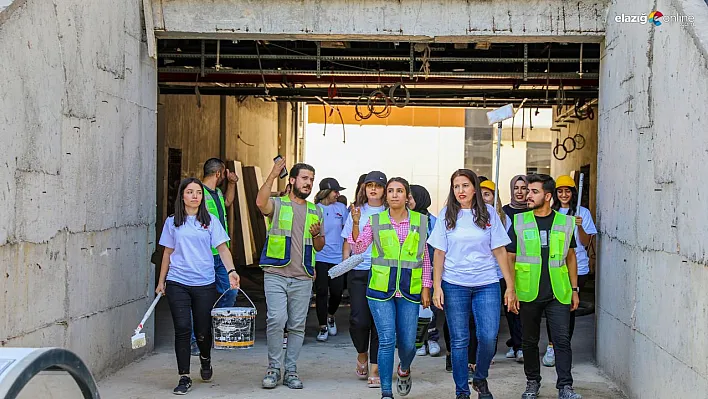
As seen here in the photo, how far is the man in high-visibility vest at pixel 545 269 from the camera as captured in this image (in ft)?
21.4

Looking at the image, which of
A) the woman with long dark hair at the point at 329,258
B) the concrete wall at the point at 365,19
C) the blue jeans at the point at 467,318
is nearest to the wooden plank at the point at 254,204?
the woman with long dark hair at the point at 329,258

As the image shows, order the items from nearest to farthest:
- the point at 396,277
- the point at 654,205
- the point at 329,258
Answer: the point at 654,205 < the point at 396,277 < the point at 329,258

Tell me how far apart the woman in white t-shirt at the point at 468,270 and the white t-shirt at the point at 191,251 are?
1790mm

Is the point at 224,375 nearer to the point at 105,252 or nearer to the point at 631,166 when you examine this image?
the point at 105,252

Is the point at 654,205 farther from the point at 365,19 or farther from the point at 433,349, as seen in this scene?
the point at 365,19

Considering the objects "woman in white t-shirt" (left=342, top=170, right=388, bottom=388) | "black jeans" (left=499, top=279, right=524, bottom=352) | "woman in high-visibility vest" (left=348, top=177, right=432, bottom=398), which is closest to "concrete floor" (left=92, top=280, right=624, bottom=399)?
"black jeans" (left=499, top=279, right=524, bottom=352)

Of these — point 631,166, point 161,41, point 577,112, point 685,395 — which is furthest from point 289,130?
point 685,395

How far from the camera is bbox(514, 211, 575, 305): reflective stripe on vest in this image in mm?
6520

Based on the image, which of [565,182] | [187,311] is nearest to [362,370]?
[187,311]

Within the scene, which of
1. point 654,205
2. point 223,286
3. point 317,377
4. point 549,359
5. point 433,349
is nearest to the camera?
point 654,205

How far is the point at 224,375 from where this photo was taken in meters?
7.73

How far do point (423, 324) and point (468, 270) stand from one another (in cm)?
228

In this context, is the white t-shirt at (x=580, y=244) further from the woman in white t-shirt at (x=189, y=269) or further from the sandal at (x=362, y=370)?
the woman in white t-shirt at (x=189, y=269)

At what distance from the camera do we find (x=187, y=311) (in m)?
6.82
